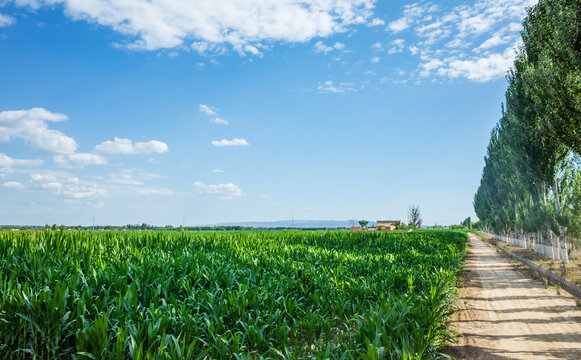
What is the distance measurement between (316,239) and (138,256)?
13.7m

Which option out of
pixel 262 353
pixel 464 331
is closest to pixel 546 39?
pixel 464 331

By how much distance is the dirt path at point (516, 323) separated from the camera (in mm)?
6582

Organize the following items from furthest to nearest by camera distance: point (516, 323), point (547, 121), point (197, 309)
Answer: point (547, 121) → point (516, 323) → point (197, 309)

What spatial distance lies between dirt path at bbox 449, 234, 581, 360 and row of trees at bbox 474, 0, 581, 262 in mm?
7055

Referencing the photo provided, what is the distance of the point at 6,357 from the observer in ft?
14.8

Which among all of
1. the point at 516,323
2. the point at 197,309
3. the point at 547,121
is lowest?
the point at 516,323

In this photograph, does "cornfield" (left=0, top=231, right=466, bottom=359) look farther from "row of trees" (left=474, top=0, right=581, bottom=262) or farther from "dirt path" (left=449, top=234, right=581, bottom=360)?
"row of trees" (left=474, top=0, right=581, bottom=262)

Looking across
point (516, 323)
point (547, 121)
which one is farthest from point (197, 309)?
point (547, 121)

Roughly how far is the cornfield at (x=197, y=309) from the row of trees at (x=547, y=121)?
410 inches

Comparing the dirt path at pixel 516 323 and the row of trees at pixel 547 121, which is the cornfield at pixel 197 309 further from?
the row of trees at pixel 547 121

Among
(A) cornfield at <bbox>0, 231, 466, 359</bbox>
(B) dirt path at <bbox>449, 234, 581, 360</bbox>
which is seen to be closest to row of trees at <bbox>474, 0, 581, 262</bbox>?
(B) dirt path at <bbox>449, 234, 581, 360</bbox>

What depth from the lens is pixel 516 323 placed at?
855cm

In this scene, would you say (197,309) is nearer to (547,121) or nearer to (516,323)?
(516,323)

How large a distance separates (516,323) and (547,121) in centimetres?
1207
